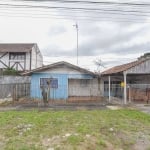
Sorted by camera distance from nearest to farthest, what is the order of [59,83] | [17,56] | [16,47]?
[59,83] → [17,56] → [16,47]

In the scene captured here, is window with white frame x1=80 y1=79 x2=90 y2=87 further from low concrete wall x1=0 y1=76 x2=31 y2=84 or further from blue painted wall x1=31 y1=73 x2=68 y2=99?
low concrete wall x1=0 y1=76 x2=31 y2=84

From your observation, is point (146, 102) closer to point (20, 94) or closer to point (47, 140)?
point (20, 94)

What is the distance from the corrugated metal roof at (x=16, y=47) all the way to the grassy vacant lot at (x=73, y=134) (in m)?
27.8

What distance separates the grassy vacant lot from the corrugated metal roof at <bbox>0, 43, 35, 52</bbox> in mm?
27802

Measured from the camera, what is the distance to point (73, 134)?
9.57 metres

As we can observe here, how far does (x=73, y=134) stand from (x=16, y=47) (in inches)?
1305

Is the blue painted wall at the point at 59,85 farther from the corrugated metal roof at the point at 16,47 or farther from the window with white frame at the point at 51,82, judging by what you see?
the corrugated metal roof at the point at 16,47

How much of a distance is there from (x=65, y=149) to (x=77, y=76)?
1904 cm

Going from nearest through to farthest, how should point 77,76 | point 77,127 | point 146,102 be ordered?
point 77,127, point 146,102, point 77,76

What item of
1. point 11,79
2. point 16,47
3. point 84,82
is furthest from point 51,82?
point 16,47

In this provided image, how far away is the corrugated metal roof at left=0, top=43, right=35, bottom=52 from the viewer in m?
39.6

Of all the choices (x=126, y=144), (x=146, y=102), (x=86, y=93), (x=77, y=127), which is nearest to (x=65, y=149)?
(x=126, y=144)

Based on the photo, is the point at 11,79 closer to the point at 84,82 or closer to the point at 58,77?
the point at 58,77

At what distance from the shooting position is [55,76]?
26750 mm
